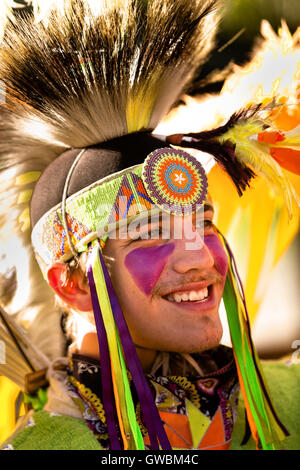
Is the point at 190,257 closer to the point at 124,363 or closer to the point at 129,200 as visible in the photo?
the point at 129,200

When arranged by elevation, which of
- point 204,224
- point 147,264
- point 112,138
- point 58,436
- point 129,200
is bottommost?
point 58,436

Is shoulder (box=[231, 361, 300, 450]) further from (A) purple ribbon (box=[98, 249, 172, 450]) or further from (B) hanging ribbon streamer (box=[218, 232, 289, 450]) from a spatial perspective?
(A) purple ribbon (box=[98, 249, 172, 450])

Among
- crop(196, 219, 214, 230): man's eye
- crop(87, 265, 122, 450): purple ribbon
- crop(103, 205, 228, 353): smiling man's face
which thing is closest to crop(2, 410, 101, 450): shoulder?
crop(87, 265, 122, 450): purple ribbon

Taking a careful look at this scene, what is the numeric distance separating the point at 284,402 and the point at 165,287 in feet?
2.82

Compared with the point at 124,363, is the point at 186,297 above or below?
above

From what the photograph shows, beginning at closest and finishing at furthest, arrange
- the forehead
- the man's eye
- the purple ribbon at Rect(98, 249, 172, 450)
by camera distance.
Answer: the purple ribbon at Rect(98, 249, 172, 450)
the forehead
the man's eye

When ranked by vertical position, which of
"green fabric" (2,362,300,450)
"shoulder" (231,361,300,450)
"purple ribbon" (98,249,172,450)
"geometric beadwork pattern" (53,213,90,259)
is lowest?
"shoulder" (231,361,300,450)

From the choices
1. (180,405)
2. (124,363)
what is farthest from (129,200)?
(180,405)

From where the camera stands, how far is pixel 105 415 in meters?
1.48

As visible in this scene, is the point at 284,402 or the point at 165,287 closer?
the point at 165,287

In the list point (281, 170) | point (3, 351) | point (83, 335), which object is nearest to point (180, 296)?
point (83, 335)

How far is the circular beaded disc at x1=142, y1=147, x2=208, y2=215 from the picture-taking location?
1546mm

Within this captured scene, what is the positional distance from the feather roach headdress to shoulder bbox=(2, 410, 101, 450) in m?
0.12

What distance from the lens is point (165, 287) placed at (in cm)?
157
